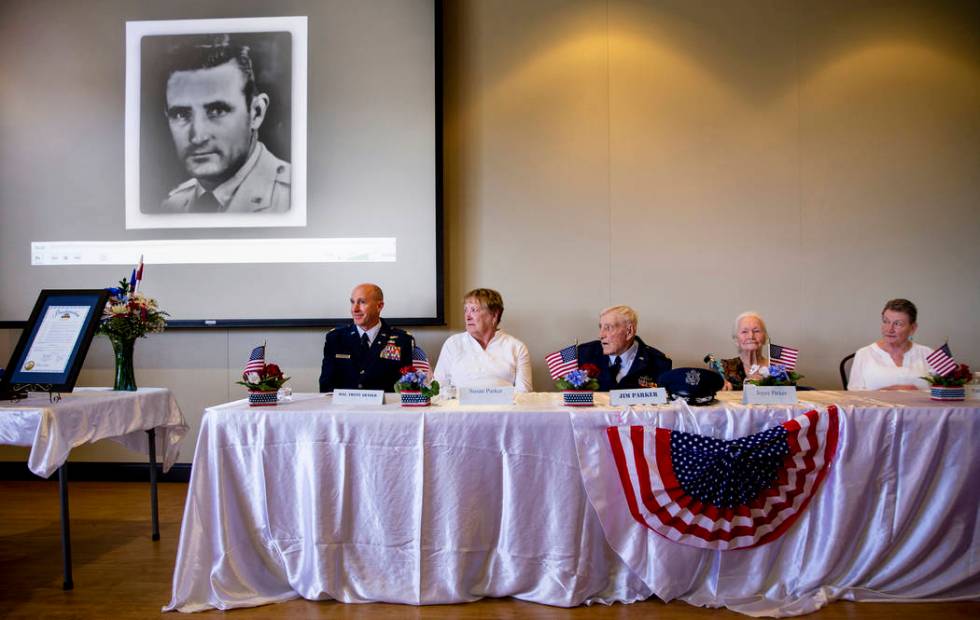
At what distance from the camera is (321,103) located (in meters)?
4.13

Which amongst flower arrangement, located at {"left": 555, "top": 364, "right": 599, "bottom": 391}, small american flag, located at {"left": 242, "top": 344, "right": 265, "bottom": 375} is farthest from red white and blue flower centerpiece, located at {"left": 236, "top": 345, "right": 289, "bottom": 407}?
flower arrangement, located at {"left": 555, "top": 364, "right": 599, "bottom": 391}

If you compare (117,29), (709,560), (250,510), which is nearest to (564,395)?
(709,560)

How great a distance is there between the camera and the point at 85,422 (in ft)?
8.61

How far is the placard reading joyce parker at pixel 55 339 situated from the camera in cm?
274

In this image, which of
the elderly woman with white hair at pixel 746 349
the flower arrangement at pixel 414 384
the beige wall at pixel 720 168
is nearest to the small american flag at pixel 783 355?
the elderly woman with white hair at pixel 746 349

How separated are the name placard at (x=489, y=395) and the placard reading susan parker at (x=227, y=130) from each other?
214 centimetres

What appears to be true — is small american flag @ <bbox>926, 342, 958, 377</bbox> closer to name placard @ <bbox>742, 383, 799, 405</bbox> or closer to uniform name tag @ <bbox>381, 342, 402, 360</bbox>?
name placard @ <bbox>742, 383, 799, 405</bbox>

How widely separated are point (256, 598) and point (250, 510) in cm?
32

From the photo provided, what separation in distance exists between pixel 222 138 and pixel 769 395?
11.6 feet

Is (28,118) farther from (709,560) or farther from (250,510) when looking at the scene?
(709,560)

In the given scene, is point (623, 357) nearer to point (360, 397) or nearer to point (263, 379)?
point (360, 397)

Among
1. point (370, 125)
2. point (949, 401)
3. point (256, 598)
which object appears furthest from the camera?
point (370, 125)

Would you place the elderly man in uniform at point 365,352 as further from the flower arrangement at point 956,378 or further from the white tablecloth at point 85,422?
the flower arrangement at point 956,378

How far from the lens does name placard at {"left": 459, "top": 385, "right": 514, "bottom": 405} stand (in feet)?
8.32
